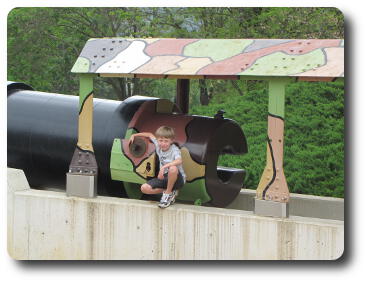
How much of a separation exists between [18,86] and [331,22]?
6831mm

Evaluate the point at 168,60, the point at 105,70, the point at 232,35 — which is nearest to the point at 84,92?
the point at 105,70

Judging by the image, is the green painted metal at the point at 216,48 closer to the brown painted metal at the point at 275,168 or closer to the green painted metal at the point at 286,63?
the green painted metal at the point at 286,63

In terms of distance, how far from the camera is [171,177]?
732cm

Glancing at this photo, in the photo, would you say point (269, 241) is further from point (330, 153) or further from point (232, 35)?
point (232, 35)

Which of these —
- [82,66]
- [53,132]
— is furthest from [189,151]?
[53,132]

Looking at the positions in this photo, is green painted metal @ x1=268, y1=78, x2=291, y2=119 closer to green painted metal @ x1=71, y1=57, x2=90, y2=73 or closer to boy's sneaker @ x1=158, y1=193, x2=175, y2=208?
boy's sneaker @ x1=158, y1=193, x2=175, y2=208

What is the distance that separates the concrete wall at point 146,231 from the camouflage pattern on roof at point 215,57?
137cm

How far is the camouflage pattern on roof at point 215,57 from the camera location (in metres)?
6.79

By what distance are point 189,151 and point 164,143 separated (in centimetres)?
57

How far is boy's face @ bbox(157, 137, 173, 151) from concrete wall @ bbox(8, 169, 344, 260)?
0.61 m

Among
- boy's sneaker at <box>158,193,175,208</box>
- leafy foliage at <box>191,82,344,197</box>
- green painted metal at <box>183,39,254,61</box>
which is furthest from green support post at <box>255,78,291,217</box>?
leafy foliage at <box>191,82,344,197</box>

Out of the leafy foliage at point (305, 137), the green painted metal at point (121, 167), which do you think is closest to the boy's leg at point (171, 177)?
the green painted metal at point (121, 167)

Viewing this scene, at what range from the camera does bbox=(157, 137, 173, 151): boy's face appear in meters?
7.31

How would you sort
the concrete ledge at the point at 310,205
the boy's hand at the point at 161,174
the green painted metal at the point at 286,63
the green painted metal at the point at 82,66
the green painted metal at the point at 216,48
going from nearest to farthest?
1. the green painted metal at the point at 286,63
2. the green painted metal at the point at 216,48
3. the boy's hand at the point at 161,174
4. the green painted metal at the point at 82,66
5. the concrete ledge at the point at 310,205
